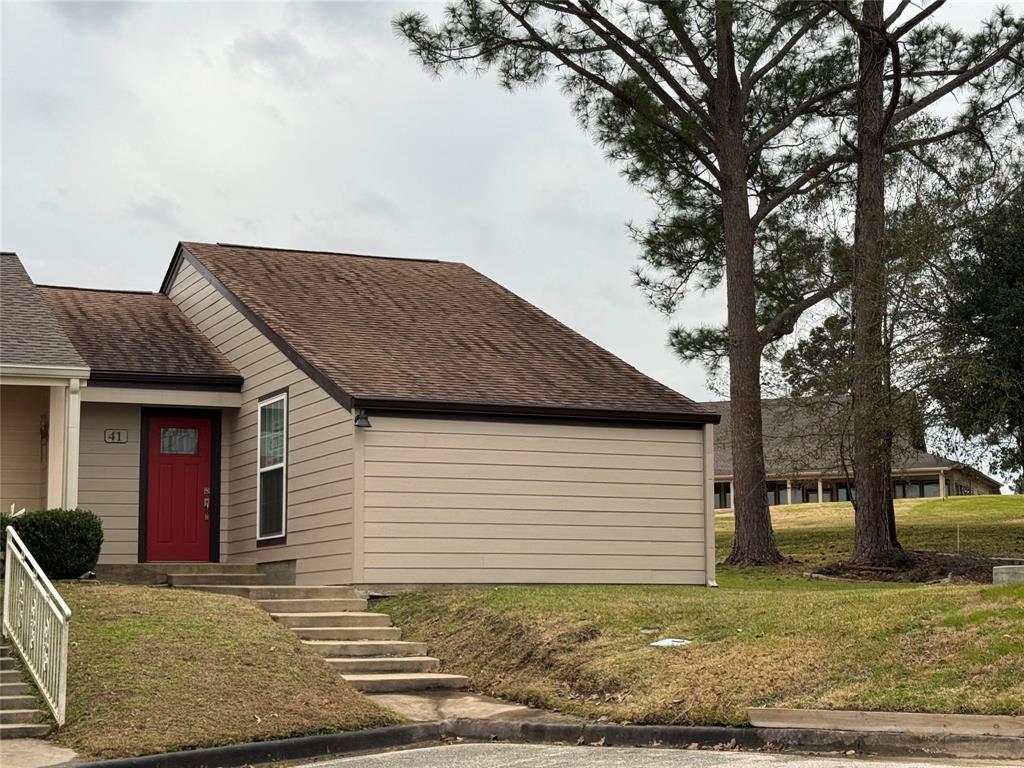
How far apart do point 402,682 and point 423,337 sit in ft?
23.9

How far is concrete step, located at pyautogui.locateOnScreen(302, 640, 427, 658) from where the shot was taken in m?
13.6

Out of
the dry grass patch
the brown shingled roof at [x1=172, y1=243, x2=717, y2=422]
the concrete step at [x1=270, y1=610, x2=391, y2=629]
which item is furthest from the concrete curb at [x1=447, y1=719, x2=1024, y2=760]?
the brown shingled roof at [x1=172, y1=243, x2=717, y2=422]

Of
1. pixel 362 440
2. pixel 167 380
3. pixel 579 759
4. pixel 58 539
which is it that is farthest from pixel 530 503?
pixel 579 759

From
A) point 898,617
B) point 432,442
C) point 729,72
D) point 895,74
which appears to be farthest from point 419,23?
point 898,617

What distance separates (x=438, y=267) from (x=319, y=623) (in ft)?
31.8

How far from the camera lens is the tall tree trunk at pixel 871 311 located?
21078 mm

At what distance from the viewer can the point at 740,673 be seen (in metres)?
10.8

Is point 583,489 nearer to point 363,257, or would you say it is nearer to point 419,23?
point 363,257

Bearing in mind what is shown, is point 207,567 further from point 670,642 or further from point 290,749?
point 290,749

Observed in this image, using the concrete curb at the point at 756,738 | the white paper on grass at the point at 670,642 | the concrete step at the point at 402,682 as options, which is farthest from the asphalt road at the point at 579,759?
the concrete step at the point at 402,682

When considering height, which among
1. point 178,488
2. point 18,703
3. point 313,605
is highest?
point 178,488

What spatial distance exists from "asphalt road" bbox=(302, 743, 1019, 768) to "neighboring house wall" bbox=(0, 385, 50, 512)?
10133 mm

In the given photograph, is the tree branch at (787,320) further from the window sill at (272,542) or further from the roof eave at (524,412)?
the window sill at (272,542)

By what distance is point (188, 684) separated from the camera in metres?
11.1
